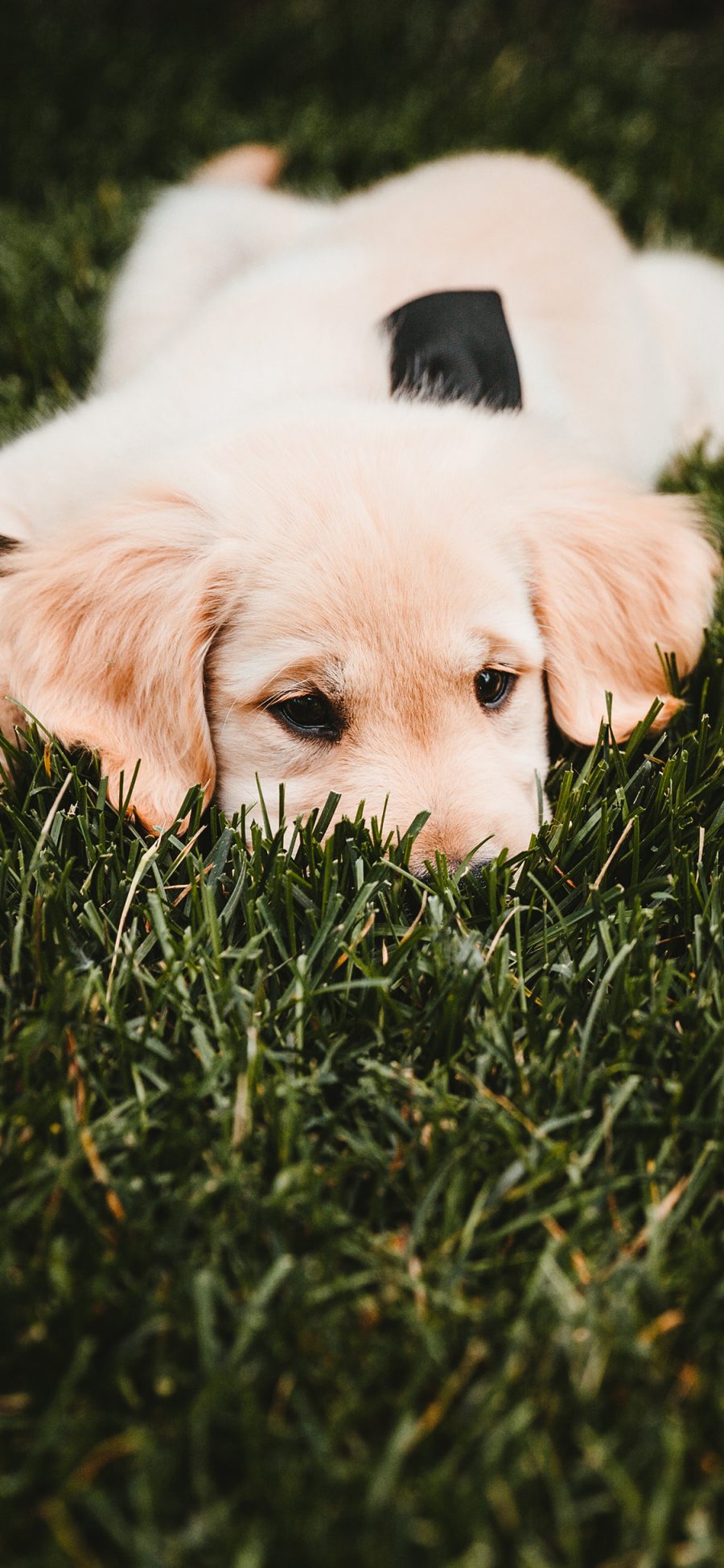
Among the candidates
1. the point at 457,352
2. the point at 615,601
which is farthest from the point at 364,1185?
the point at 457,352

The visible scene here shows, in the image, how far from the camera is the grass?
1126mm

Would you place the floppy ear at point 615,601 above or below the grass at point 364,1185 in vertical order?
above

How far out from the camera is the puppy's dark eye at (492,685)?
7.20 feet

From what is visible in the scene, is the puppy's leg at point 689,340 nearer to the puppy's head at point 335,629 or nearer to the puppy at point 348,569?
the puppy at point 348,569

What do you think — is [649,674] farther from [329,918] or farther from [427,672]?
[329,918]

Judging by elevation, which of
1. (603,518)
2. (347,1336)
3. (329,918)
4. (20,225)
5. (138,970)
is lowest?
(347,1336)

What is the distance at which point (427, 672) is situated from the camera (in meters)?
2.05

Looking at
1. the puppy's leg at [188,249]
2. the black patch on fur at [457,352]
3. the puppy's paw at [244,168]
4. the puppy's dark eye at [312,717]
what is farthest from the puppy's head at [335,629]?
the puppy's paw at [244,168]

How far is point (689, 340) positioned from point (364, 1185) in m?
3.54

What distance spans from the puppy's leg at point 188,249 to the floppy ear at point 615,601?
1707 millimetres

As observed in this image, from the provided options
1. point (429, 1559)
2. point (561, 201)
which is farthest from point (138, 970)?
point (561, 201)

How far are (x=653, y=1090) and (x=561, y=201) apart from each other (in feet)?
10.1

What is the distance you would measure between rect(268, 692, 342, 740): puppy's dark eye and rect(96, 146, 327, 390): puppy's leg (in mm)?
1837

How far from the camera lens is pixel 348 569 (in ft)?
Result: 6.63
